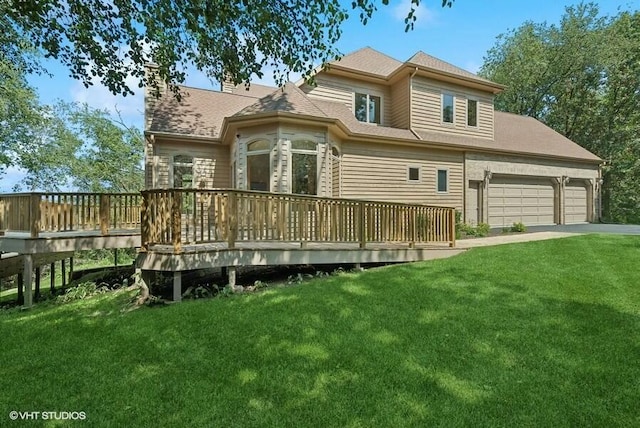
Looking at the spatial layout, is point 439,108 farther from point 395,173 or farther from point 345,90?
point 345,90

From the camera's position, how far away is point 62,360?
11.6 ft

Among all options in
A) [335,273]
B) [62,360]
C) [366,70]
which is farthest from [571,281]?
[366,70]

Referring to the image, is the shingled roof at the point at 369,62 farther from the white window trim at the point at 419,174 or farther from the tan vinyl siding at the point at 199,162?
the tan vinyl siding at the point at 199,162

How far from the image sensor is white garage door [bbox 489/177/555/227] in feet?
48.5

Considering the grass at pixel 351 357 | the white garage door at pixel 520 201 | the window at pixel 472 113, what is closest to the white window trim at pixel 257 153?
the grass at pixel 351 357

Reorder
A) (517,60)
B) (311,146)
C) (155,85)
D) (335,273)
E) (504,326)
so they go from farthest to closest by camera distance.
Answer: (517,60), (311,146), (155,85), (335,273), (504,326)

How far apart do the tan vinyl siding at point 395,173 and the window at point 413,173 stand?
0.12m

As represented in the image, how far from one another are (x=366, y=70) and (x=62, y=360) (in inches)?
522

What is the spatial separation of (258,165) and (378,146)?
424cm

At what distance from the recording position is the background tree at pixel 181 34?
209 inches

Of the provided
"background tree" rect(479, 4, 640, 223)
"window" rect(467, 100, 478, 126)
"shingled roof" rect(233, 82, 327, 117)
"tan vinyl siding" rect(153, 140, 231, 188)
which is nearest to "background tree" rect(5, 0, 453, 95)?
"shingled roof" rect(233, 82, 327, 117)

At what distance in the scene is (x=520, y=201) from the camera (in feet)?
51.0

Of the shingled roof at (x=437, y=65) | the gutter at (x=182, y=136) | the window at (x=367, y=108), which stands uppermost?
the shingled roof at (x=437, y=65)

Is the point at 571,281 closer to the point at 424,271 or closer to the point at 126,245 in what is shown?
the point at 424,271
